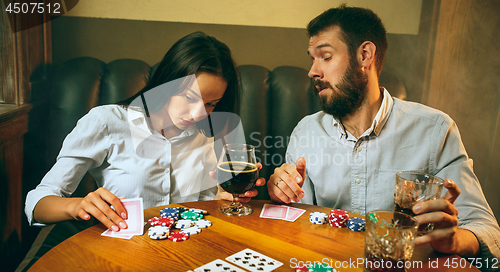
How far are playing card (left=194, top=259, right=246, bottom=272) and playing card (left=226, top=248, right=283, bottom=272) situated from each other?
2 centimetres

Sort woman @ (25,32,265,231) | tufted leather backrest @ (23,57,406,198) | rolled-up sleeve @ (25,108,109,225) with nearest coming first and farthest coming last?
rolled-up sleeve @ (25,108,109,225), woman @ (25,32,265,231), tufted leather backrest @ (23,57,406,198)

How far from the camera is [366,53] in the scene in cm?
167

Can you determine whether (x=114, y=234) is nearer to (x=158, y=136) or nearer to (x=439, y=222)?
(x=158, y=136)

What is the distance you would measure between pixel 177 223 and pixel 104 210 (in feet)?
0.69

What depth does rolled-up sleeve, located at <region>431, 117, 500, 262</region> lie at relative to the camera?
106 centimetres

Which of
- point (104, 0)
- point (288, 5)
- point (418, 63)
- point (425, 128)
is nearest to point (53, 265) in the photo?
point (425, 128)

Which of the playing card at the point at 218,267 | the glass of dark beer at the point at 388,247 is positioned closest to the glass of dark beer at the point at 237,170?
the playing card at the point at 218,267

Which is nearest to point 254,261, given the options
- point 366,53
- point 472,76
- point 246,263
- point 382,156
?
point 246,263

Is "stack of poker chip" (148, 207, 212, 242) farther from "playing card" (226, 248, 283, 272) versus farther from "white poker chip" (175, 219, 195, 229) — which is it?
"playing card" (226, 248, 283, 272)

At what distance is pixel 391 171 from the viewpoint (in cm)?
151

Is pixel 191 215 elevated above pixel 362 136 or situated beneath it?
situated beneath

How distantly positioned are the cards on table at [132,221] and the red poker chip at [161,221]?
3cm

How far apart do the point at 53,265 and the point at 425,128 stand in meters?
1.51

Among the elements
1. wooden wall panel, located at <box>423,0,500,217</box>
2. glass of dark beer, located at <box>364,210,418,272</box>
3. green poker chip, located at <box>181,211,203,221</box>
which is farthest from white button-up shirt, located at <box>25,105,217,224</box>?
wooden wall panel, located at <box>423,0,500,217</box>
